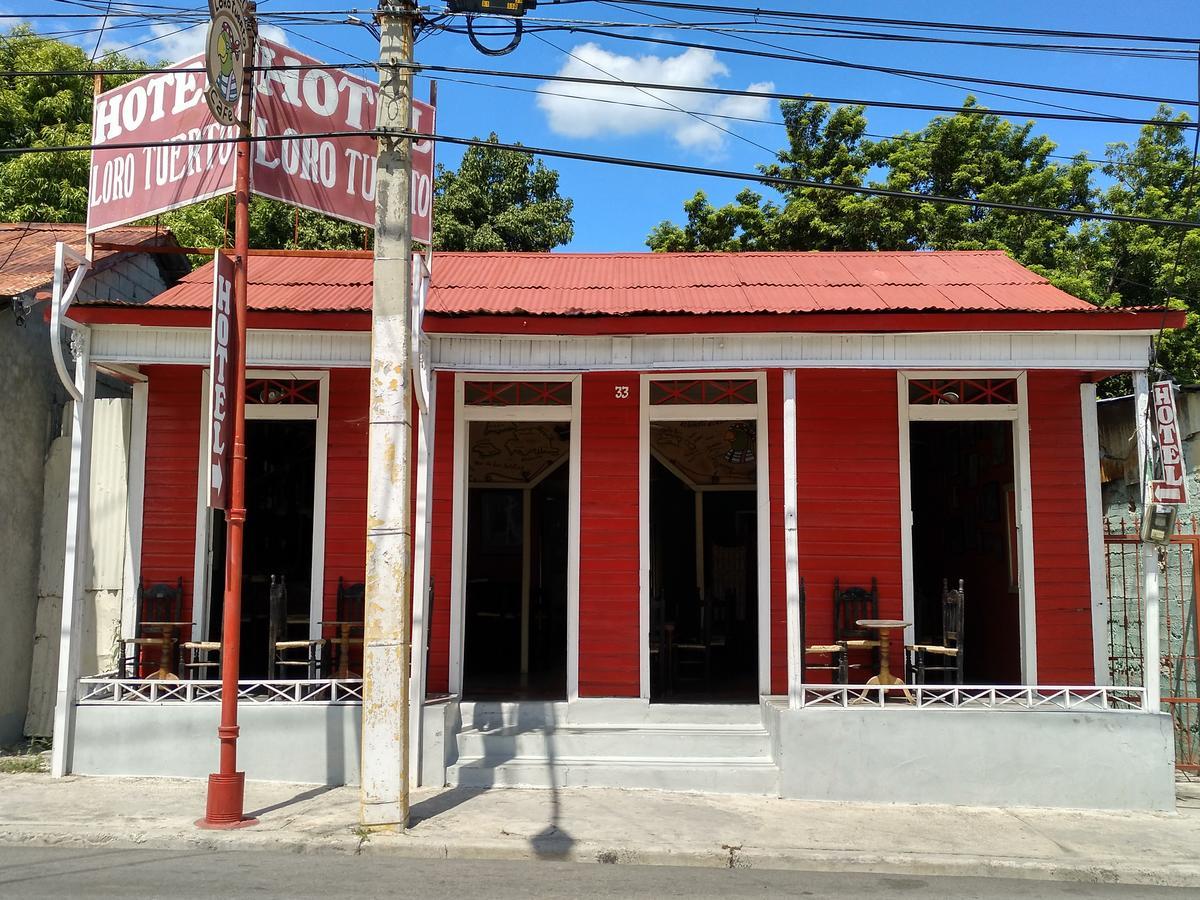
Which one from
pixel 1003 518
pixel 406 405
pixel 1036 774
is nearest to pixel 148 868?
pixel 406 405

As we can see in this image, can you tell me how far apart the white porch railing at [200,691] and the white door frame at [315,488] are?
102 cm

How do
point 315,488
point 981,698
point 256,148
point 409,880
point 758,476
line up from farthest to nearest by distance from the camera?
point 315,488 → point 758,476 → point 256,148 → point 981,698 → point 409,880

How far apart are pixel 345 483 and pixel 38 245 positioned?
5.54 metres

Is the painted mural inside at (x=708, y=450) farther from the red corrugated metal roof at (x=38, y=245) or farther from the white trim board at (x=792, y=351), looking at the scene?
the red corrugated metal roof at (x=38, y=245)

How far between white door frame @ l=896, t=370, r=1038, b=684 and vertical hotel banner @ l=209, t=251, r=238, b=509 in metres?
6.23

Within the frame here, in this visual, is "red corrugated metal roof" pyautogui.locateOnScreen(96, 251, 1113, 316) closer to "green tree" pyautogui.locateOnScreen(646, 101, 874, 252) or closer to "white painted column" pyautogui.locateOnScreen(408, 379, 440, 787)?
"white painted column" pyautogui.locateOnScreen(408, 379, 440, 787)

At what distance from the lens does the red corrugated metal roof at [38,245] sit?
10.5 m

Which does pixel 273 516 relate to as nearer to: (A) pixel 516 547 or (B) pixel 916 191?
(A) pixel 516 547

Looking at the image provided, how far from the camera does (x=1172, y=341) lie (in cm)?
1841

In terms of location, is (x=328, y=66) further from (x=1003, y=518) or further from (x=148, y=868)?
(x=1003, y=518)

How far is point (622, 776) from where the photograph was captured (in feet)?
28.2

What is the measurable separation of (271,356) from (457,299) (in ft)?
6.47

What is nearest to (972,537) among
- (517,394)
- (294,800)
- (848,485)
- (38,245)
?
(848,485)

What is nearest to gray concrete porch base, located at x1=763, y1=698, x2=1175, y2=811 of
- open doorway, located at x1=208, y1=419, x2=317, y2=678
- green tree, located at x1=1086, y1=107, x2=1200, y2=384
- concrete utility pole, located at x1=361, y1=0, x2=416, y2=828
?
concrete utility pole, located at x1=361, y1=0, x2=416, y2=828
